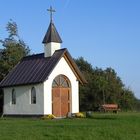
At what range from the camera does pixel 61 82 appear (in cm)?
4175

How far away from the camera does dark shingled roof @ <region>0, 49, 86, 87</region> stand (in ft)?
133

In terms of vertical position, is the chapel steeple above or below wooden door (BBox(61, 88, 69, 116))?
above

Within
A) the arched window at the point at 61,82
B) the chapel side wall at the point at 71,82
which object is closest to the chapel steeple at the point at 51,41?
the chapel side wall at the point at 71,82

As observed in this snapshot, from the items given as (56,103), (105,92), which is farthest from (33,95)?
(105,92)

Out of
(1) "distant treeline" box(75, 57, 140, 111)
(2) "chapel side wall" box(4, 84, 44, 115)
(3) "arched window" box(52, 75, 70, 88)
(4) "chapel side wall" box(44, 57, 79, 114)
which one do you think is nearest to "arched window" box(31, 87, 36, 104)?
(2) "chapel side wall" box(4, 84, 44, 115)

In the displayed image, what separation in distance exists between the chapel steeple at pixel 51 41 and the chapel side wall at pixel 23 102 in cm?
360

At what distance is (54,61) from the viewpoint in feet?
134

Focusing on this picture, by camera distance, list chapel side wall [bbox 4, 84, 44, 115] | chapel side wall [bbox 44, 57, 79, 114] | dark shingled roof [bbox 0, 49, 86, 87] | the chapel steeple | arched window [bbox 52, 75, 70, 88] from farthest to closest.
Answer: the chapel steeple
arched window [bbox 52, 75, 70, 88]
chapel side wall [bbox 4, 84, 44, 115]
dark shingled roof [bbox 0, 49, 86, 87]
chapel side wall [bbox 44, 57, 79, 114]

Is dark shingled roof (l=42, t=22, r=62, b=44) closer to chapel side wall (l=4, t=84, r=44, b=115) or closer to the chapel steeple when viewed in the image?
the chapel steeple

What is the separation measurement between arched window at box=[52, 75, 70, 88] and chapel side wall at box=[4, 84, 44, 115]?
4.83ft

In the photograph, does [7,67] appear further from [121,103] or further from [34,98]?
[121,103]

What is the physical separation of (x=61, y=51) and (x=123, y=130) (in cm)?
1932

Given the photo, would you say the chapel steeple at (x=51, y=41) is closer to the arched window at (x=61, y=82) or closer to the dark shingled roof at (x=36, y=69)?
the dark shingled roof at (x=36, y=69)

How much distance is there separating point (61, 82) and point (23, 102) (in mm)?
4149
